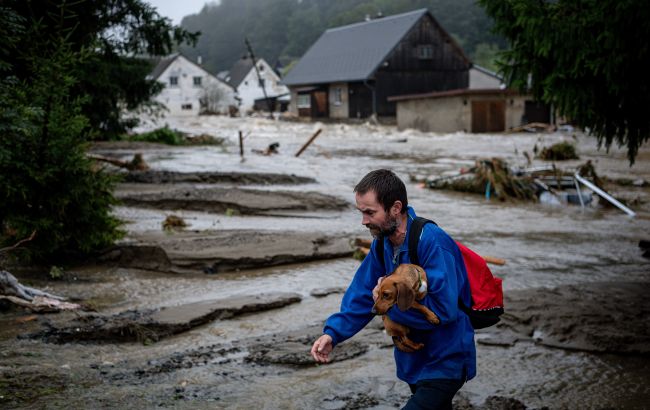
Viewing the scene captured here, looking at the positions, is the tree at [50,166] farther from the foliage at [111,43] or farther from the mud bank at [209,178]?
the mud bank at [209,178]

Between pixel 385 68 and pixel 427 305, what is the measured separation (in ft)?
176

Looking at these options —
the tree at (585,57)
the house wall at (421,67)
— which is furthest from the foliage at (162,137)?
the tree at (585,57)

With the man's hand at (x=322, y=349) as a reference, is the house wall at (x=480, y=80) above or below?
above

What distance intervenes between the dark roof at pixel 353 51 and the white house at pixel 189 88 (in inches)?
726

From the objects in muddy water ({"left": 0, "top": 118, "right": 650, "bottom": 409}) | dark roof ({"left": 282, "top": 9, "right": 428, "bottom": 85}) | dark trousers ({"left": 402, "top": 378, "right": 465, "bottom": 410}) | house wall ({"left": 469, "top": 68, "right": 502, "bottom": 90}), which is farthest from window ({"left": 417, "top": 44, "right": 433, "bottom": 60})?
dark trousers ({"left": 402, "top": 378, "right": 465, "bottom": 410})

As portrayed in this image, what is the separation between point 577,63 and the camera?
7.28 metres

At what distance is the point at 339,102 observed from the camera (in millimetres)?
59031

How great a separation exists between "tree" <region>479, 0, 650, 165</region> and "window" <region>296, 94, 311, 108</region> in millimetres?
54457

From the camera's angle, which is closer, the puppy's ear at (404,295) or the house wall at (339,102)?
the puppy's ear at (404,295)

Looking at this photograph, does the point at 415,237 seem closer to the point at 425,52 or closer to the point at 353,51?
the point at 425,52

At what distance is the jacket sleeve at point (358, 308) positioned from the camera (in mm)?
3494

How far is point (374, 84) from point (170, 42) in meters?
40.1

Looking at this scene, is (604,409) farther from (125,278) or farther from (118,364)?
(125,278)

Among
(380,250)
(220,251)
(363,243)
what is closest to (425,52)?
(363,243)
